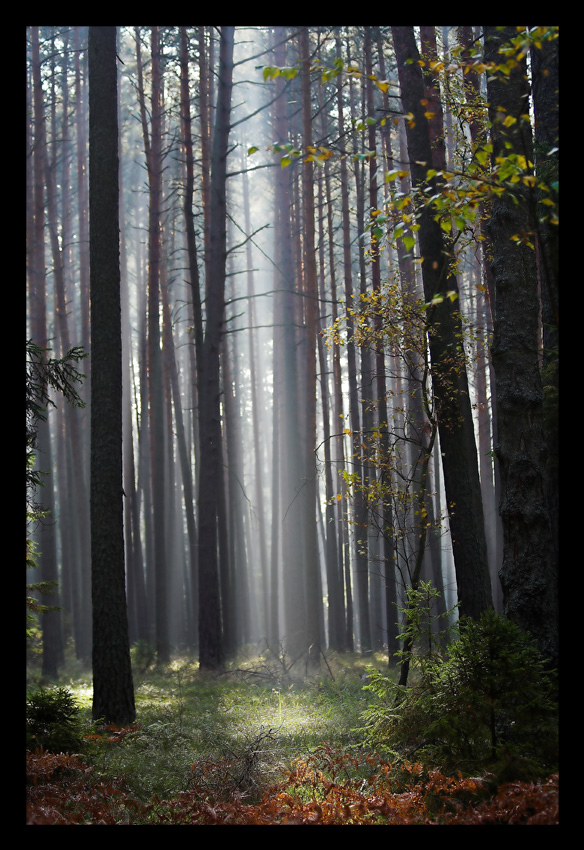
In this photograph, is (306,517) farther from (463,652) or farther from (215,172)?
(463,652)

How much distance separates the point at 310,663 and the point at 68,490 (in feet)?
33.7

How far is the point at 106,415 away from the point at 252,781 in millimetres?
4583

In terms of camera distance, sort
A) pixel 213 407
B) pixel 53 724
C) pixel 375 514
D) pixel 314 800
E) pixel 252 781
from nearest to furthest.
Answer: pixel 314 800 < pixel 252 781 < pixel 53 724 < pixel 375 514 < pixel 213 407

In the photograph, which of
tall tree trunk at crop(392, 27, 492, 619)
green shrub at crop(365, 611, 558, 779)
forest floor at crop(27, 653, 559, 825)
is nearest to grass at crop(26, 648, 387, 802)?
forest floor at crop(27, 653, 559, 825)

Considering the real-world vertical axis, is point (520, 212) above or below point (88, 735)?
above

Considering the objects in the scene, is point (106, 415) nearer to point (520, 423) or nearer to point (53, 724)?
point (53, 724)

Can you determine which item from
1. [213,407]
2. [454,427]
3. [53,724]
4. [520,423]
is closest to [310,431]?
[213,407]

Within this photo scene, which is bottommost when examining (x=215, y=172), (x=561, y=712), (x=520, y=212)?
(x=561, y=712)

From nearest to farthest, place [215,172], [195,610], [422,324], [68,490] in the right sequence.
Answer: [422,324] < [215,172] < [68,490] < [195,610]

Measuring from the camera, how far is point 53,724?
20.7 feet

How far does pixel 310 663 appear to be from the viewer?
1358 cm

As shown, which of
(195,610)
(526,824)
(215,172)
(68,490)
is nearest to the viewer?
(526,824)

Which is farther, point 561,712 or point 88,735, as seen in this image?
point 88,735
